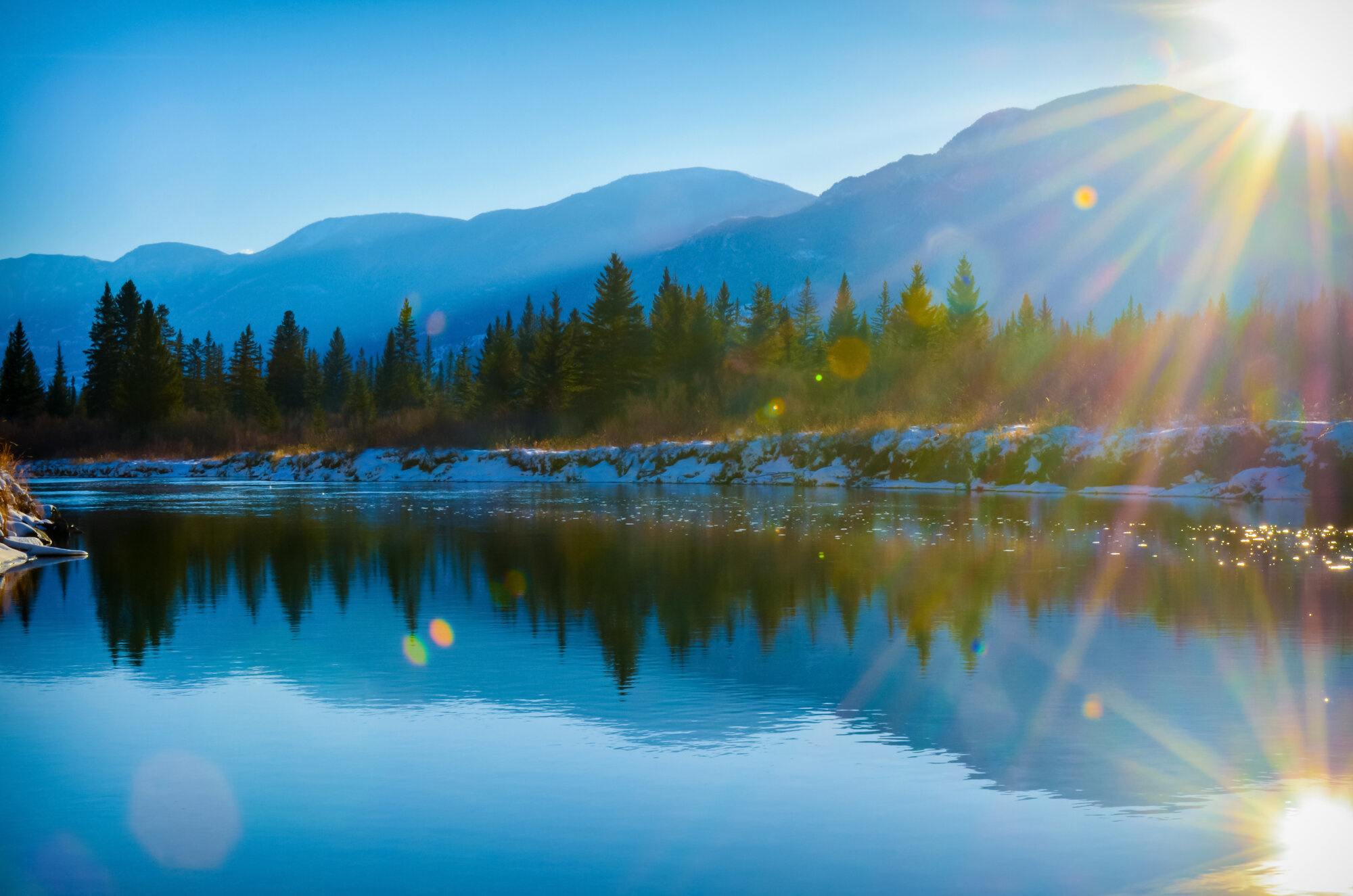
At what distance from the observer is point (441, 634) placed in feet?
34.6

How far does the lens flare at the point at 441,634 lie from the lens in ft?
33.1

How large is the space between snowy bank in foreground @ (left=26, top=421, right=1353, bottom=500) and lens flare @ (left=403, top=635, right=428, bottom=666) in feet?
85.1

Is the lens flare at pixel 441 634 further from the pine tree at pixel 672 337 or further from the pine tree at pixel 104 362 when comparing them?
the pine tree at pixel 104 362

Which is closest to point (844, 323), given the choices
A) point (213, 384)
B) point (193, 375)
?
point (213, 384)

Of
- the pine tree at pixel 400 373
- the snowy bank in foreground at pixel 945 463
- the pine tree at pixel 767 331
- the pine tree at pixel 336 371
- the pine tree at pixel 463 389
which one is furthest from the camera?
the pine tree at pixel 336 371

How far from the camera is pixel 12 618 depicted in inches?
453

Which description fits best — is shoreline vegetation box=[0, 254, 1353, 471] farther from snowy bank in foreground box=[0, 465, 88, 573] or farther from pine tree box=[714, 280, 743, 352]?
snowy bank in foreground box=[0, 465, 88, 573]

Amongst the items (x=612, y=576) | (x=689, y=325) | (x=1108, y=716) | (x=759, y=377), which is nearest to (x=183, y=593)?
(x=612, y=576)

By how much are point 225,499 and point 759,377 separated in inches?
1330

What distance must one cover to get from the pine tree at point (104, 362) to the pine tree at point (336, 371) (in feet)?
75.2

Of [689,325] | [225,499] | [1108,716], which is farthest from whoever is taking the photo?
[689,325]

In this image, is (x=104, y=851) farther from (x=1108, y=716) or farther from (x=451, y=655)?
(x=1108, y=716)

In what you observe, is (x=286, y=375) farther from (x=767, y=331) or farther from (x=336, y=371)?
(x=767, y=331)

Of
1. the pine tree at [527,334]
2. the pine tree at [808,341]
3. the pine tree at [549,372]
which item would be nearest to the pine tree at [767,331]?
the pine tree at [808,341]
